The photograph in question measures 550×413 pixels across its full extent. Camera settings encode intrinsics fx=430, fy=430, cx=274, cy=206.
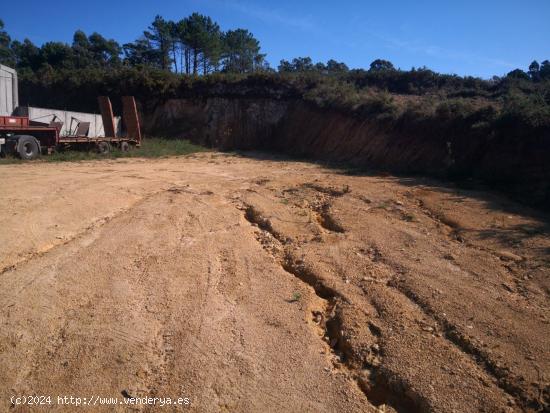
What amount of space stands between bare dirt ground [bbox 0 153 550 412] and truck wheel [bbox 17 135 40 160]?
316 inches

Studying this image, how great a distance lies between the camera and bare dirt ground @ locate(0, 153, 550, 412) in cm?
346

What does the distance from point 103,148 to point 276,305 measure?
1684 centimetres

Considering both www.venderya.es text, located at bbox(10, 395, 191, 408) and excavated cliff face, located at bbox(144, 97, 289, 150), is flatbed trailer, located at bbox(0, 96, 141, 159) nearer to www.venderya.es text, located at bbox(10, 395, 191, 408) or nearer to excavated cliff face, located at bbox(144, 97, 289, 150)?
excavated cliff face, located at bbox(144, 97, 289, 150)

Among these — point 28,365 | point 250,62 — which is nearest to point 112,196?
point 28,365

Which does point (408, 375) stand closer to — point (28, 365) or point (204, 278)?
point (204, 278)

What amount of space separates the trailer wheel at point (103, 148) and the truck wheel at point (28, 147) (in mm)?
2802

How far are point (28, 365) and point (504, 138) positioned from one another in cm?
1409

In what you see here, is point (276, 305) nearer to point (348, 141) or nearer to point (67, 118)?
point (348, 141)

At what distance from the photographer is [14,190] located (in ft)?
31.7

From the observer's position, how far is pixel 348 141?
68.5 ft

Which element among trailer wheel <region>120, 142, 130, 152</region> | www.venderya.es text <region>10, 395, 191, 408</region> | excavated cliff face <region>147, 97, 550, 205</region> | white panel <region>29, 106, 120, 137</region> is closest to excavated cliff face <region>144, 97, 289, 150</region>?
excavated cliff face <region>147, 97, 550, 205</region>

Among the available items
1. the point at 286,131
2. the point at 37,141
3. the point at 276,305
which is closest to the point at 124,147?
the point at 37,141

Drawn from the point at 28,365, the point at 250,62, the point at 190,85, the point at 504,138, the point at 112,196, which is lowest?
the point at 28,365

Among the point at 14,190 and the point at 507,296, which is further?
the point at 14,190
